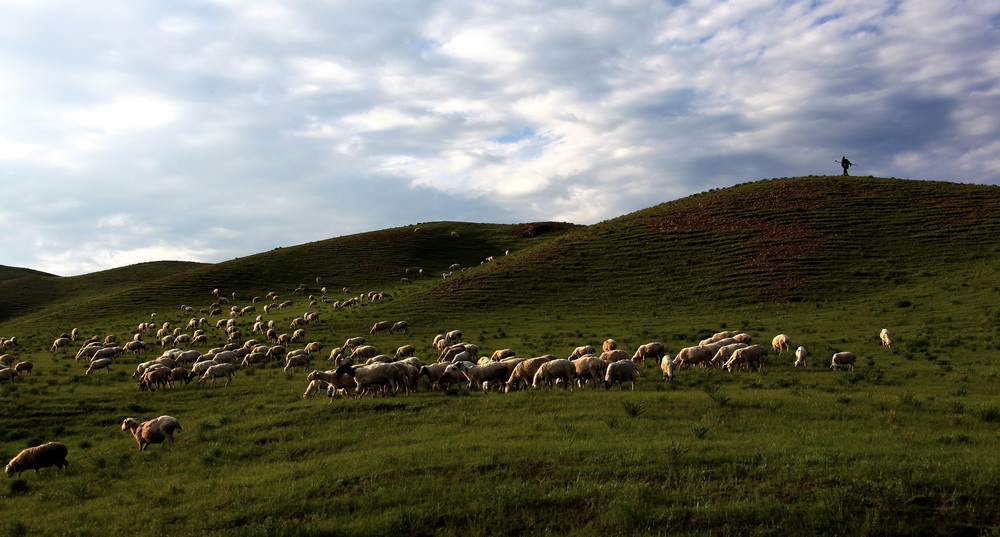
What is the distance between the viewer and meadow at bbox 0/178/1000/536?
9.75 meters

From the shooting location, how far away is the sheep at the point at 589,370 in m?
22.2

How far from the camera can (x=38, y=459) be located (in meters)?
15.3

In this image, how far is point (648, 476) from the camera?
11.1 m

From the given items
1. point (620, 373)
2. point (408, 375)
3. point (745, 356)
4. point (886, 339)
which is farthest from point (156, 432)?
point (886, 339)

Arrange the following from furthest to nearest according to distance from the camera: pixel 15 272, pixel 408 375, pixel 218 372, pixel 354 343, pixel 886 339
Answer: pixel 15 272
pixel 354 343
pixel 886 339
pixel 218 372
pixel 408 375

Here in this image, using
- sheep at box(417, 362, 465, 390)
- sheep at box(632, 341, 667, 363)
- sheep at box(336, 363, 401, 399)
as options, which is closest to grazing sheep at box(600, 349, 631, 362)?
sheep at box(632, 341, 667, 363)

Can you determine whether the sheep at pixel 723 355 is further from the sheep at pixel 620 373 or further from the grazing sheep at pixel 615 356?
the sheep at pixel 620 373

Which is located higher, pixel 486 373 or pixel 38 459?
pixel 486 373

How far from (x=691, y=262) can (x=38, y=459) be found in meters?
49.7


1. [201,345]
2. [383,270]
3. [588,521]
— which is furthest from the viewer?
[383,270]

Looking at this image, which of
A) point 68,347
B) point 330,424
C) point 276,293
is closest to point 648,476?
point 330,424

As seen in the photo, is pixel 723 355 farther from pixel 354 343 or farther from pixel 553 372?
pixel 354 343

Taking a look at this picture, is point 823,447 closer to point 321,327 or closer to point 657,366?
point 657,366

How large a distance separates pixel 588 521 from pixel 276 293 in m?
66.7
